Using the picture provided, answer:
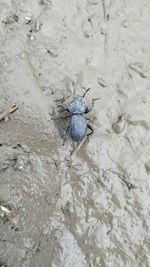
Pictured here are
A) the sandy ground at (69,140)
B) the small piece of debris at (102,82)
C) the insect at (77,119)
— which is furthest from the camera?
the small piece of debris at (102,82)

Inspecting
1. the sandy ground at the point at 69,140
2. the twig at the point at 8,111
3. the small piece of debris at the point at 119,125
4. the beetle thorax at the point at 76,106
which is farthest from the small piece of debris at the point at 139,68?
the twig at the point at 8,111

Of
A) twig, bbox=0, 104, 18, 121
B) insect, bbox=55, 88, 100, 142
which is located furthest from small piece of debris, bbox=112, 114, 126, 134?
twig, bbox=0, 104, 18, 121

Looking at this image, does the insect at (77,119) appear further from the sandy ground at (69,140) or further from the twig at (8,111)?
the twig at (8,111)

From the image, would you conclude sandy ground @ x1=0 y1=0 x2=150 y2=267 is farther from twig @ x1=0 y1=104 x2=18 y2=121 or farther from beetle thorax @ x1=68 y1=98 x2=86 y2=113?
beetle thorax @ x1=68 y1=98 x2=86 y2=113

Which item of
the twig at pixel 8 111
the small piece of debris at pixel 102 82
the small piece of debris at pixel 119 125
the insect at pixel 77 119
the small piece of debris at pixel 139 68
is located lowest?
the small piece of debris at pixel 119 125

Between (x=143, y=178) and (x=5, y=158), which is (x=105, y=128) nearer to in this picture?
(x=143, y=178)

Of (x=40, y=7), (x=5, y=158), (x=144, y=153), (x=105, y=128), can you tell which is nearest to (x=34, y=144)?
(x=5, y=158)

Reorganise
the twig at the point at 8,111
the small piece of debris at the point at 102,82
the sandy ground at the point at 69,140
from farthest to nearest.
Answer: the small piece of debris at the point at 102,82 → the twig at the point at 8,111 → the sandy ground at the point at 69,140
